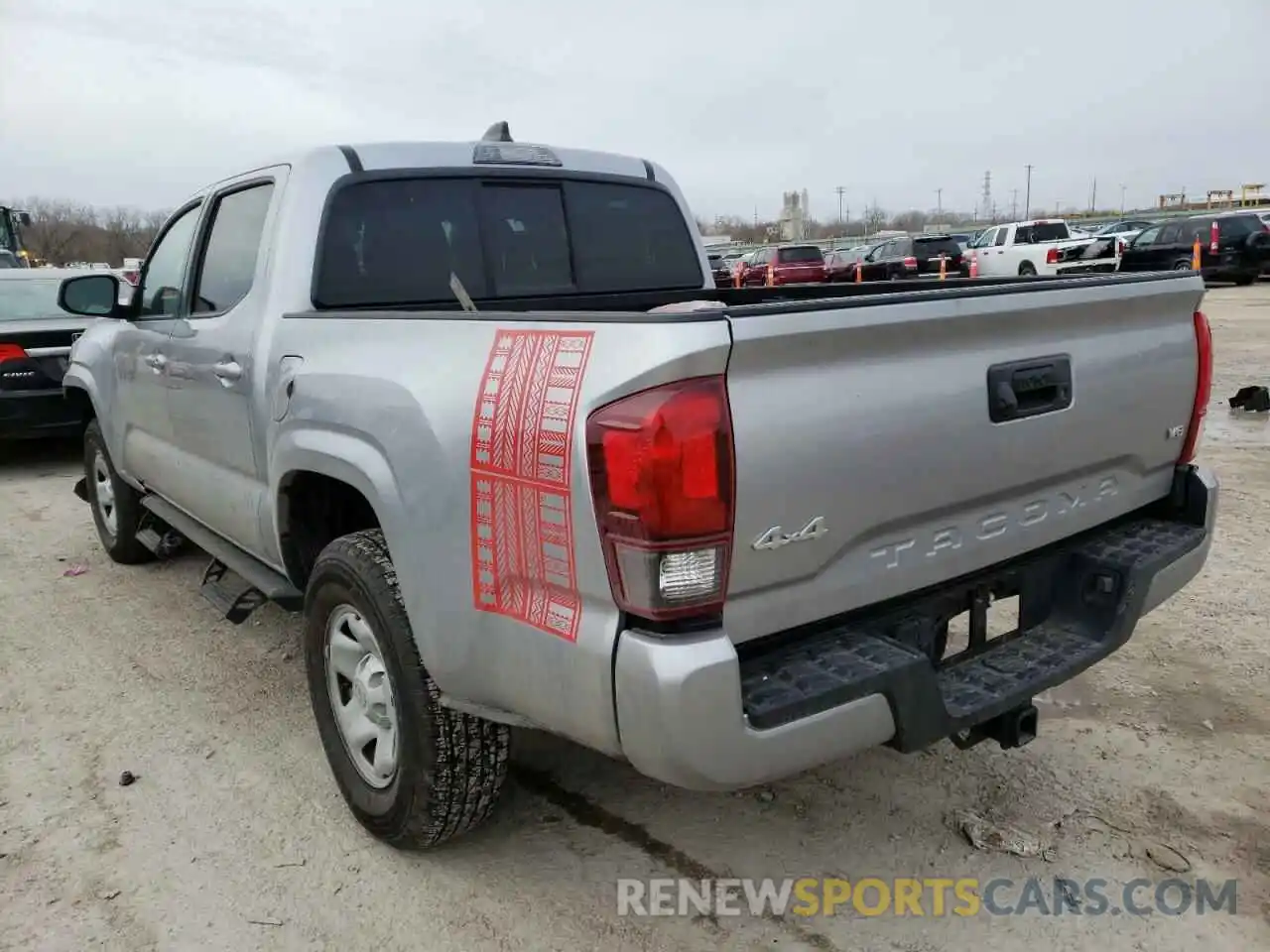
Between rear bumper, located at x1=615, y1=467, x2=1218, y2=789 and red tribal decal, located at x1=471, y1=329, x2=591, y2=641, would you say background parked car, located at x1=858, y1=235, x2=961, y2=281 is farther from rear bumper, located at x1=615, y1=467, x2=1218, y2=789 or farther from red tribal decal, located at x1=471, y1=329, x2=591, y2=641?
red tribal decal, located at x1=471, y1=329, x2=591, y2=641

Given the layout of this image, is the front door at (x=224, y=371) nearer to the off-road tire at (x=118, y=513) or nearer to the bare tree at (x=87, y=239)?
the off-road tire at (x=118, y=513)

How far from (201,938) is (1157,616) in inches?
154

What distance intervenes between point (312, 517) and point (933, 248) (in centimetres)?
2706

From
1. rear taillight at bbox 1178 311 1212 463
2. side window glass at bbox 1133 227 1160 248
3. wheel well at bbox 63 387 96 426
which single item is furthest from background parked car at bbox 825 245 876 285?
rear taillight at bbox 1178 311 1212 463

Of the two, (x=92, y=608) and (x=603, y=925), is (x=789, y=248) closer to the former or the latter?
(x=92, y=608)

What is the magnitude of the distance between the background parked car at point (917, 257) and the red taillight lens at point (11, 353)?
833 inches

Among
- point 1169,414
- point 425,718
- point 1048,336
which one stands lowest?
point 425,718

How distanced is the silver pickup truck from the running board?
32mm

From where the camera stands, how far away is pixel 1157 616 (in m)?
4.34

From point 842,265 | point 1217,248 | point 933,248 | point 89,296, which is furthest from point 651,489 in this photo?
point 842,265

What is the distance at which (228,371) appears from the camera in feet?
11.5

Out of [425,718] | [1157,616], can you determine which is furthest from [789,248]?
[425,718]

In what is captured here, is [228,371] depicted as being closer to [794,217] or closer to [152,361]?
[152,361]

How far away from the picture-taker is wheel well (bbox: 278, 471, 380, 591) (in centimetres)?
314
